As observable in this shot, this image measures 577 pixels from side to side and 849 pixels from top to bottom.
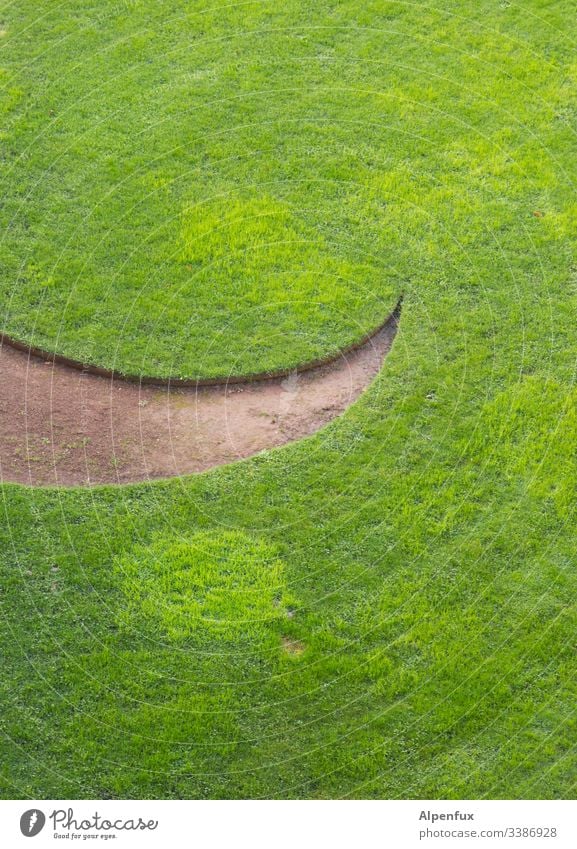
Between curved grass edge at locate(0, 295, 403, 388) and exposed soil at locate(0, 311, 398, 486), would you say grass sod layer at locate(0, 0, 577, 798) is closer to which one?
curved grass edge at locate(0, 295, 403, 388)

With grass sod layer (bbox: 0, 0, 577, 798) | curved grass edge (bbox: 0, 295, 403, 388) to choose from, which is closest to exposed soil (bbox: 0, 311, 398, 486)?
curved grass edge (bbox: 0, 295, 403, 388)

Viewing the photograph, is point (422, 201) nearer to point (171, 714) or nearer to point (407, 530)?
point (407, 530)

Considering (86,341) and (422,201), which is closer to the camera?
(86,341)

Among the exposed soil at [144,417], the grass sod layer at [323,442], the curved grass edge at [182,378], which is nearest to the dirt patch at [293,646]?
the grass sod layer at [323,442]

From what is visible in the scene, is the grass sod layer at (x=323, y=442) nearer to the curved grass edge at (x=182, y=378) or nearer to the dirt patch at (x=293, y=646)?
the dirt patch at (x=293, y=646)

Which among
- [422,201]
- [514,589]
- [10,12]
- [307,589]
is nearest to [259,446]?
[307,589]

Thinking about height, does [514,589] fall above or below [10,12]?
below

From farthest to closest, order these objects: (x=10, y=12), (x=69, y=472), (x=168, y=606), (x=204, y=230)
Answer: (x=10, y=12), (x=204, y=230), (x=69, y=472), (x=168, y=606)
